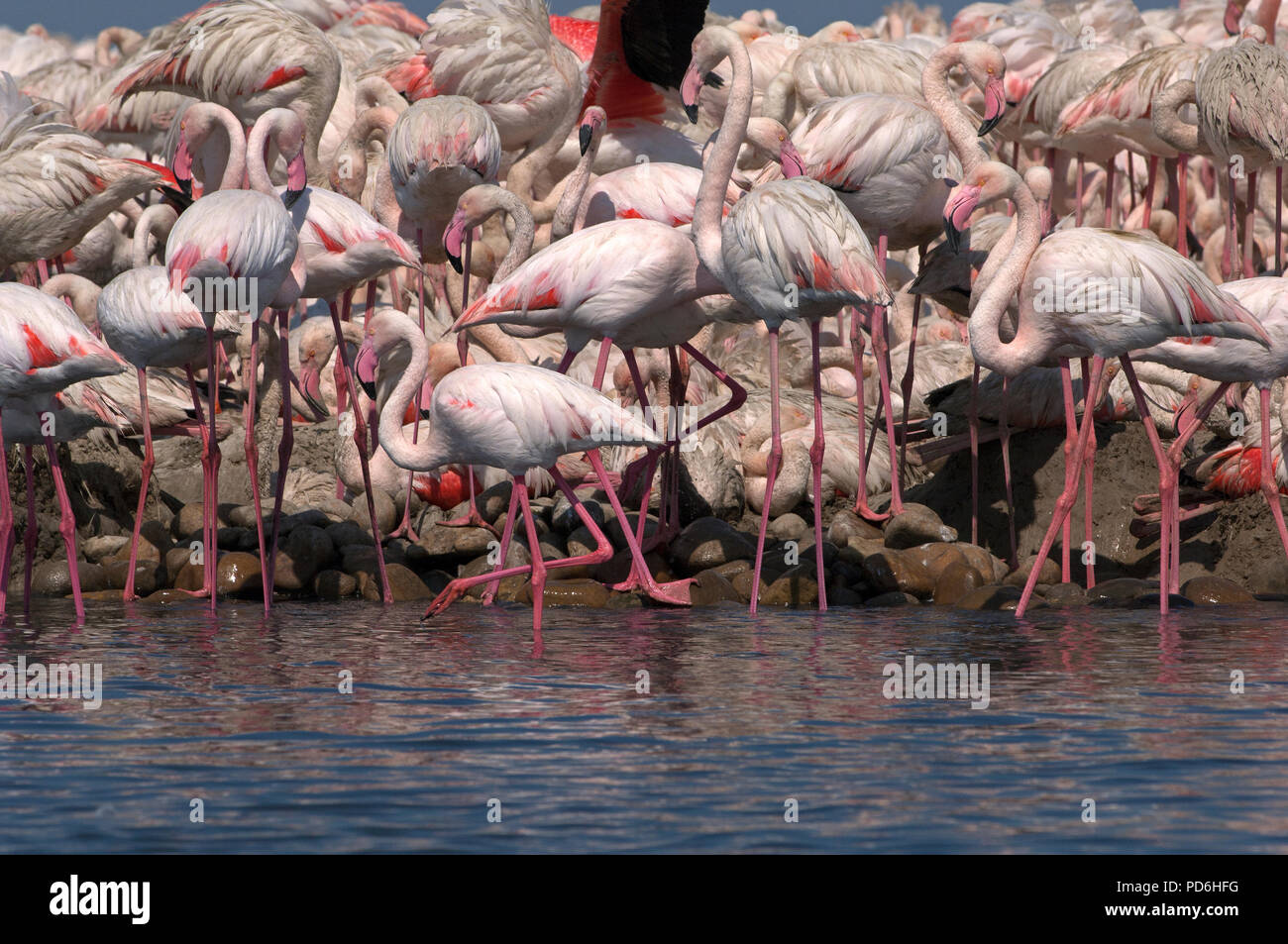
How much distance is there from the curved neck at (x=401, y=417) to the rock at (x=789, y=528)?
7.37 feet

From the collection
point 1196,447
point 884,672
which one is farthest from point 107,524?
point 1196,447

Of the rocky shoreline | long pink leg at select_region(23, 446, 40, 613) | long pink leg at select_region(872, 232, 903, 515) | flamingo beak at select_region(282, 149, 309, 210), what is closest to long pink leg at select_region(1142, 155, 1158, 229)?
the rocky shoreline

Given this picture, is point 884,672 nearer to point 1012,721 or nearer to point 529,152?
point 1012,721

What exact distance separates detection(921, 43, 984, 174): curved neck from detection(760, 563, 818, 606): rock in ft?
7.05

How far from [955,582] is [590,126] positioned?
3290 millimetres

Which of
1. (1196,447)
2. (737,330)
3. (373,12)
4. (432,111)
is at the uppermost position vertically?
(373,12)

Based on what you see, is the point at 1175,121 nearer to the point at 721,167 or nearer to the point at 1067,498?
the point at 721,167

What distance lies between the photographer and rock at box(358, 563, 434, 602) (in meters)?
9.15

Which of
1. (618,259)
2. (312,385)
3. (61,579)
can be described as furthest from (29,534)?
(312,385)

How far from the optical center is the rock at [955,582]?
8.80 m

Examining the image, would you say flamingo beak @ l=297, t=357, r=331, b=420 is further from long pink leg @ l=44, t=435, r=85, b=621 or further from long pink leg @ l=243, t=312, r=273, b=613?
long pink leg @ l=44, t=435, r=85, b=621

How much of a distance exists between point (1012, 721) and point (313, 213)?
495 cm

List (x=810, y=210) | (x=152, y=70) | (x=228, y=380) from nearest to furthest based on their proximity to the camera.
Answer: (x=810, y=210) → (x=152, y=70) → (x=228, y=380)

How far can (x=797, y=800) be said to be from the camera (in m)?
4.69
